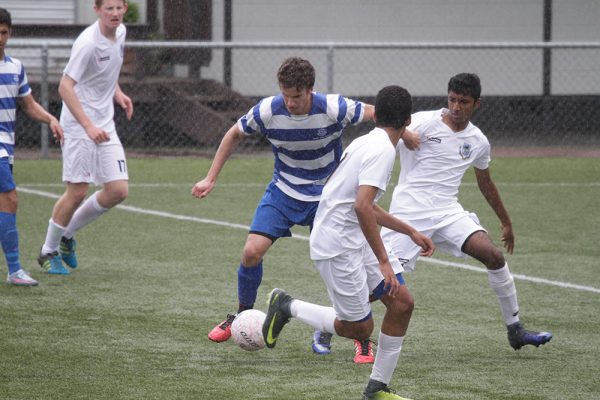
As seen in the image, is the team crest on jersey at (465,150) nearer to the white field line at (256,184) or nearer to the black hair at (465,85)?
the black hair at (465,85)

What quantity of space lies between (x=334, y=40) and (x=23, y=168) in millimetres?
7454

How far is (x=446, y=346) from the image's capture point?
22.5ft

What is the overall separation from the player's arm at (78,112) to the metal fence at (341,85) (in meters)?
8.72

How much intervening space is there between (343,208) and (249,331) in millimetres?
891

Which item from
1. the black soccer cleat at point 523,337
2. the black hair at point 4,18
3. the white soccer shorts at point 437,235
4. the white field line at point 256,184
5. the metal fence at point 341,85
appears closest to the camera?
the black soccer cleat at point 523,337

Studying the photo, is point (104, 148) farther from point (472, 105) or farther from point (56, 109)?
point (56, 109)

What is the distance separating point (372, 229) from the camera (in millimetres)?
5523

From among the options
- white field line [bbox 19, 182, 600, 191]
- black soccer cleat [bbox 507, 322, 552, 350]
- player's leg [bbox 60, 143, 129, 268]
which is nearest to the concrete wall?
white field line [bbox 19, 182, 600, 191]

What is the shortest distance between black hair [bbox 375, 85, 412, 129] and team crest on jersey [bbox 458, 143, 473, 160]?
1631mm

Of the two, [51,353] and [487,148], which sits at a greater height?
[487,148]

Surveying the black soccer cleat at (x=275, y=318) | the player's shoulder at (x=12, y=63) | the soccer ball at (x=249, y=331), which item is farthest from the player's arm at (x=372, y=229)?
the player's shoulder at (x=12, y=63)

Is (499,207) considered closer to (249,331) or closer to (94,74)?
(249,331)

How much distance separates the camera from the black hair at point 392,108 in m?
5.73

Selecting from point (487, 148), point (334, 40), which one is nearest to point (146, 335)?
point (487, 148)
